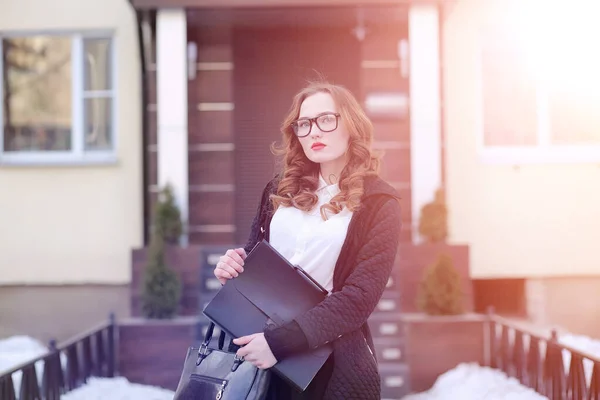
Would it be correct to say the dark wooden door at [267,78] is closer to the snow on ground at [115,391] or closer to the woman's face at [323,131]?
the snow on ground at [115,391]

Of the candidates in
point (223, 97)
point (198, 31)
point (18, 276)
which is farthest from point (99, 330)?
point (198, 31)

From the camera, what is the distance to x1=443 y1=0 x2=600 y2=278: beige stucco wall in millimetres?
7844

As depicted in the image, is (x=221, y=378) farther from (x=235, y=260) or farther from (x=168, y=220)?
(x=168, y=220)

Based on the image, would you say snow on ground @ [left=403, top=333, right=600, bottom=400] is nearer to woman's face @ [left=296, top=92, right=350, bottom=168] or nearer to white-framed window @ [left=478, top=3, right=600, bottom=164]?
white-framed window @ [left=478, top=3, right=600, bottom=164]

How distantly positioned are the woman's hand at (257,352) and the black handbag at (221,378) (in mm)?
29

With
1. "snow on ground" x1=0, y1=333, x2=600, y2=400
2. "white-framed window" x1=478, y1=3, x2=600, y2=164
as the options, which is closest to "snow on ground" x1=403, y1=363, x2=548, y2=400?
"snow on ground" x1=0, y1=333, x2=600, y2=400

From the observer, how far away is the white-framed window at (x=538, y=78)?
26.7ft

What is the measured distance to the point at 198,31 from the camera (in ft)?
26.0

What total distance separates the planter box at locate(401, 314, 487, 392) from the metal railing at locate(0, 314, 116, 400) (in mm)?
2622

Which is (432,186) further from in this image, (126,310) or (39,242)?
(39,242)

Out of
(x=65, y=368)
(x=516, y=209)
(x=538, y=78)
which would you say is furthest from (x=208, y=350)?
(x=538, y=78)

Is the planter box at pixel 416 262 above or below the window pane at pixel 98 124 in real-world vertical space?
below

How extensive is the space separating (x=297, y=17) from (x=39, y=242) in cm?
364

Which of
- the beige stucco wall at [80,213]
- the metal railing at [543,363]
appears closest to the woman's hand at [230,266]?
the metal railing at [543,363]
